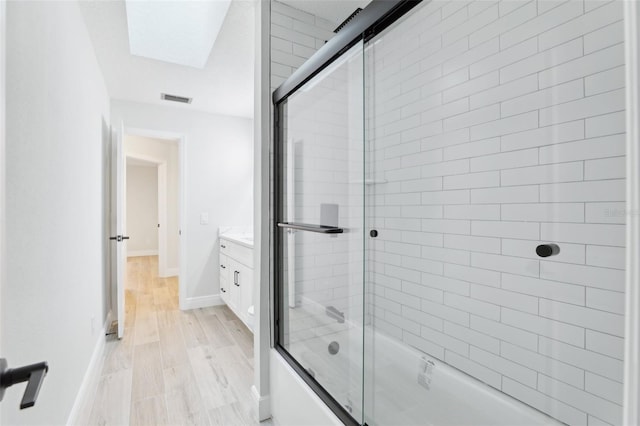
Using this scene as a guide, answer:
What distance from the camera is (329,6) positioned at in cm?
204

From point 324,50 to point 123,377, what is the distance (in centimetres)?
257

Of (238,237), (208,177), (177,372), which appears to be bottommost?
(177,372)

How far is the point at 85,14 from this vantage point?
2.05 meters

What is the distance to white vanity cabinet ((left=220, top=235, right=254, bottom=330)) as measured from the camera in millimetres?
2947

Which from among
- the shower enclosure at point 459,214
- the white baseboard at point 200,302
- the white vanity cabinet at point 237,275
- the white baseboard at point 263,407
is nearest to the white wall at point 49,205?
the white baseboard at point 263,407

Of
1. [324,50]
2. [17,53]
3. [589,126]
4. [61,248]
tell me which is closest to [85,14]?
[17,53]

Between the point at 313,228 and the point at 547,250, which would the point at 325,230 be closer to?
the point at 313,228

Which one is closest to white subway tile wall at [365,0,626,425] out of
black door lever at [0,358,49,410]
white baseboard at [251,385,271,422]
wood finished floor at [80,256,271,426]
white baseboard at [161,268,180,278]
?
white baseboard at [251,385,271,422]

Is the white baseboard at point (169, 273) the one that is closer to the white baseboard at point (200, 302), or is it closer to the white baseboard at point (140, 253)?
the white baseboard at point (200, 302)

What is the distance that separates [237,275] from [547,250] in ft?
8.91

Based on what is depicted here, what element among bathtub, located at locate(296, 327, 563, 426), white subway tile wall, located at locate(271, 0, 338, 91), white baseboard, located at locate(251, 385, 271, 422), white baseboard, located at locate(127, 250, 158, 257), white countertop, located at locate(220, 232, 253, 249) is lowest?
white baseboard, located at locate(251, 385, 271, 422)

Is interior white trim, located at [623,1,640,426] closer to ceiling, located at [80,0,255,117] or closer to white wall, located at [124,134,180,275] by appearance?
ceiling, located at [80,0,255,117]

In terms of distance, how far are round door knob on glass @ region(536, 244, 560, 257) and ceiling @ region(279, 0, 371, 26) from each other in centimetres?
176

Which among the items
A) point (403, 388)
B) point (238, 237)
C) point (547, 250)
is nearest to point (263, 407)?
point (403, 388)
